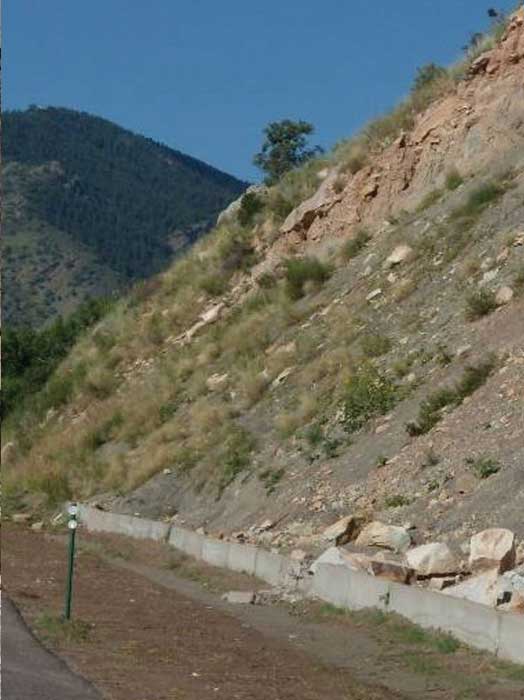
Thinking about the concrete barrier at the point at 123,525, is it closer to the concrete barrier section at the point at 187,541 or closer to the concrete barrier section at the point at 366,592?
the concrete barrier section at the point at 187,541

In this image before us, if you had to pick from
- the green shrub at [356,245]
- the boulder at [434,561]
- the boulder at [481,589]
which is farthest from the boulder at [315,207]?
the boulder at [481,589]

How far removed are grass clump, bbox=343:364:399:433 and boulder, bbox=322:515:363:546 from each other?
388 cm

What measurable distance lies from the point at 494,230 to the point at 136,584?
10752mm

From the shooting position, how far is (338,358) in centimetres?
2412

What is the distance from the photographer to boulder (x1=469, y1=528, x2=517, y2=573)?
13430mm

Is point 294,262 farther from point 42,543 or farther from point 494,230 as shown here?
point 42,543

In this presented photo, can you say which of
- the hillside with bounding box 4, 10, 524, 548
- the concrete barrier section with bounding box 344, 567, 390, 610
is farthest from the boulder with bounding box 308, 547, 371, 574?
the hillside with bounding box 4, 10, 524, 548

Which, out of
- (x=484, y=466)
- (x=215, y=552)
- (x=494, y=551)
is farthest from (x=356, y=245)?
(x=494, y=551)

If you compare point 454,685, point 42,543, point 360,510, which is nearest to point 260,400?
point 42,543

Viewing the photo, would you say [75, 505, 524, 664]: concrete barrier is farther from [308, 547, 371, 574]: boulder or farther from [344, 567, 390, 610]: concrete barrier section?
[308, 547, 371, 574]: boulder

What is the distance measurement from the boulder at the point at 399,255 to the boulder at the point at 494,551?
13287mm

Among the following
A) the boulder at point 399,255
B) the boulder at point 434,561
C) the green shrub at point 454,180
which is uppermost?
the green shrub at point 454,180

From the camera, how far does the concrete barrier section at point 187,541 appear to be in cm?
1973

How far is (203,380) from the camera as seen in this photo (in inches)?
1137
